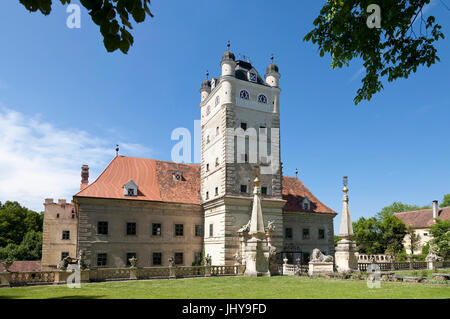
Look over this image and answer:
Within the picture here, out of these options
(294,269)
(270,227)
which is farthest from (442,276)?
(270,227)

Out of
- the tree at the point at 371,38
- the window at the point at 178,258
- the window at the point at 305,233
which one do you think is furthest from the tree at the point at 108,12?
the window at the point at 305,233

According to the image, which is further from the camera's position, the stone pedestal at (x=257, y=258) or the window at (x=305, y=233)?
the window at (x=305, y=233)

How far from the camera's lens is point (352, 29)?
8.77 m

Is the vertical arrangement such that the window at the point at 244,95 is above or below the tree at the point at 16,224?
above

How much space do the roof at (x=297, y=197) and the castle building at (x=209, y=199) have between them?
0.43m

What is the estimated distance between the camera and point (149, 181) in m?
34.6

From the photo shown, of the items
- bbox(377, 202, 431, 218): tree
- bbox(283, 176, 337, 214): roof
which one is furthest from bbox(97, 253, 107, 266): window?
bbox(377, 202, 431, 218): tree

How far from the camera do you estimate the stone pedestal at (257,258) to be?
2322 cm

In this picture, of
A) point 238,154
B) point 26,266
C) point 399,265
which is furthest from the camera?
point 26,266

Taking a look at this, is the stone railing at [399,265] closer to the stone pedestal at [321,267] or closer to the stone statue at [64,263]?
the stone pedestal at [321,267]

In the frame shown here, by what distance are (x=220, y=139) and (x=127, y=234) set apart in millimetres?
12326

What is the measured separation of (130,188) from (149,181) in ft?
10.2

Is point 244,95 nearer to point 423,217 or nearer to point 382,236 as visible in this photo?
point 382,236
